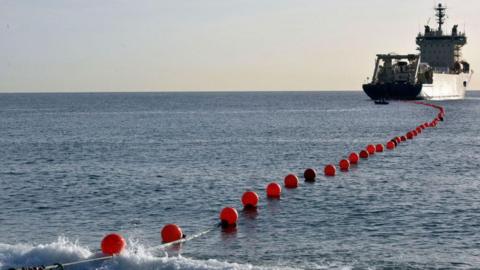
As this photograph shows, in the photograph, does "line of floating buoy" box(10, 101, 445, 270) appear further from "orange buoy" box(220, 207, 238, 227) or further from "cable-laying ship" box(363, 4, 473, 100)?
"cable-laying ship" box(363, 4, 473, 100)

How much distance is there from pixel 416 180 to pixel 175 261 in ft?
74.7

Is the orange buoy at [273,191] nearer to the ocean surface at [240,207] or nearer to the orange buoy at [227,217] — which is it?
the ocean surface at [240,207]

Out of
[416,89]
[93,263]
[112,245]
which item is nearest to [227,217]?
[112,245]

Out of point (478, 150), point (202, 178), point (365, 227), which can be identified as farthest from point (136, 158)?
point (365, 227)

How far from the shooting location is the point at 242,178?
44.0m

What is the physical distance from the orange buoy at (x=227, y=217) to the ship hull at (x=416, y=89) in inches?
5119

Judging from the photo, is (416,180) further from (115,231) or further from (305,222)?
(115,231)

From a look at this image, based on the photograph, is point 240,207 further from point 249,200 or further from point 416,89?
point 416,89

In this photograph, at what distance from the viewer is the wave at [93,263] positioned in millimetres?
21636

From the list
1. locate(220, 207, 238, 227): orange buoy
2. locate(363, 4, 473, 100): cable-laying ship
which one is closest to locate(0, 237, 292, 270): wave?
locate(220, 207, 238, 227): orange buoy

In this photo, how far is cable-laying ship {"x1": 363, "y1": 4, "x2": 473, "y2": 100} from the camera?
156875mm

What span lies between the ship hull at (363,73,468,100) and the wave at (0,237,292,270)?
137142 mm

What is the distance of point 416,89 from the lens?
156 metres

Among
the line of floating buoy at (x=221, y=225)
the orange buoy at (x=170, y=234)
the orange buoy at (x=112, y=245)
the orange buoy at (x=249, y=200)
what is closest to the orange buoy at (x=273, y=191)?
the line of floating buoy at (x=221, y=225)
